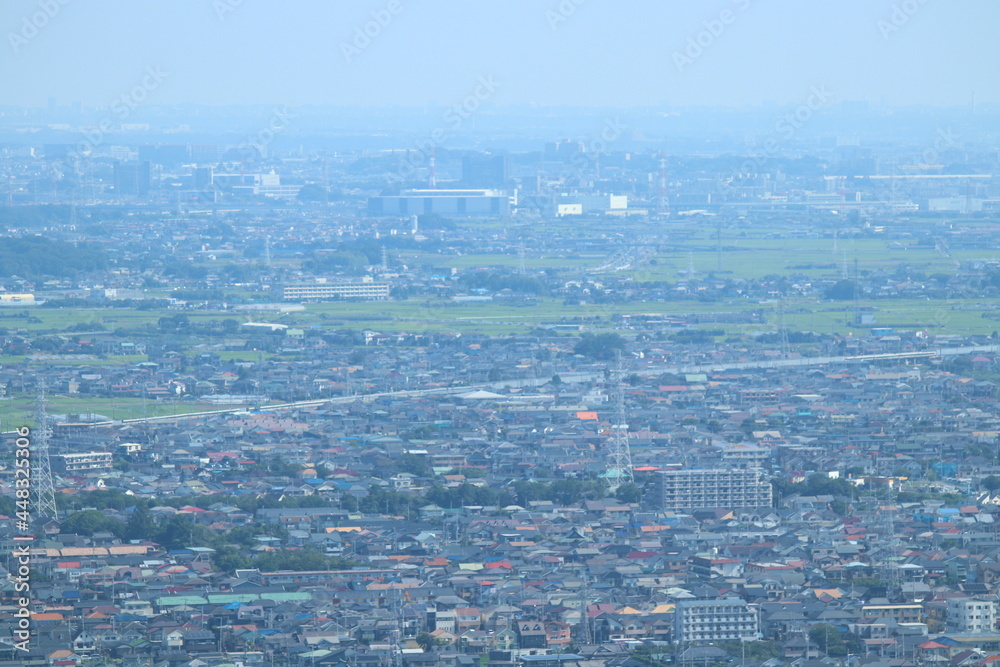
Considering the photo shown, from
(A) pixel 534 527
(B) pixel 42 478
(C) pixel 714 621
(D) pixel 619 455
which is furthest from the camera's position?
(D) pixel 619 455

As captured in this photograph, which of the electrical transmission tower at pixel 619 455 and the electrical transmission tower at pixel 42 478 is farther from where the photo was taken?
the electrical transmission tower at pixel 619 455

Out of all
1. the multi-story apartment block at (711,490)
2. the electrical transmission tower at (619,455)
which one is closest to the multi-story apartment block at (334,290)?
the electrical transmission tower at (619,455)

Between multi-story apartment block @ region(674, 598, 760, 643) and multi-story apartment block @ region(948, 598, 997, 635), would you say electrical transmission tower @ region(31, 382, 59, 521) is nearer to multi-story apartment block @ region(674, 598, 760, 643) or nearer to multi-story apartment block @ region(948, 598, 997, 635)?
multi-story apartment block @ region(674, 598, 760, 643)

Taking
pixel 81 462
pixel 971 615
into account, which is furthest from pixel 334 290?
pixel 971 615

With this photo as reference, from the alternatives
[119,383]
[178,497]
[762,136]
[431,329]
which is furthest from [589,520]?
[762,136]

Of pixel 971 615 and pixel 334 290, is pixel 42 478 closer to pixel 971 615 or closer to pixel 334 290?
pixel 971 615

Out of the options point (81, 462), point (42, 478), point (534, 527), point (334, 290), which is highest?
point (42, 478)

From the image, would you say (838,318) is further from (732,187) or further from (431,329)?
(732,187)

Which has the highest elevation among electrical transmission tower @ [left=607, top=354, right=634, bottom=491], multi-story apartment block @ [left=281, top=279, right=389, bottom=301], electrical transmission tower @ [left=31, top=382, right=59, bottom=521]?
electrical transmission tower @ [left=31, top=382, right=59, bottom=521]

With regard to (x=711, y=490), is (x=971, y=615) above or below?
above

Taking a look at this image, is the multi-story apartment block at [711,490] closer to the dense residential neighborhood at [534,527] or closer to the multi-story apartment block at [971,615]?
the dense residential neighborhood at [534,527]

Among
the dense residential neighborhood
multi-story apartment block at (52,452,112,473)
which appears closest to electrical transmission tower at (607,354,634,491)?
the dense residential neighborhood

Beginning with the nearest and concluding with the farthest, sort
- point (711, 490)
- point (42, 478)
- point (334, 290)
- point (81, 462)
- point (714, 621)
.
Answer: point (714, 621) → point (42, 478) → point (711, 490) → point (81, 462) → point (334, 290)
